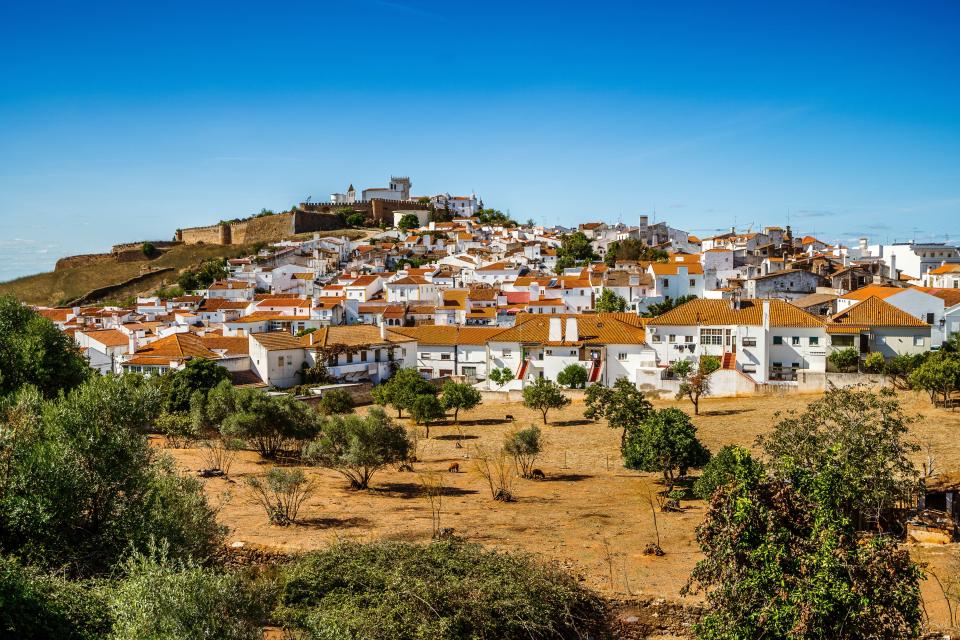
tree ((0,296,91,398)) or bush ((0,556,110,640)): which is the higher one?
tree ((0,296,91,398))

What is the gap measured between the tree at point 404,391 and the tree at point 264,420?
286 inches

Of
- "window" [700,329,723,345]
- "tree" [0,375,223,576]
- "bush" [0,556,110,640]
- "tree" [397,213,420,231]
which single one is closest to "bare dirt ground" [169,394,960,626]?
"tree" [0,375,223,576]

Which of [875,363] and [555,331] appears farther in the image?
[555,331]

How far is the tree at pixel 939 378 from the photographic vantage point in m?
28.3

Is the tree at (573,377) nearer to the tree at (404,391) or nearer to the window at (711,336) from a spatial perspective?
the window at (711,336)

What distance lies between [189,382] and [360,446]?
16140 millimetres

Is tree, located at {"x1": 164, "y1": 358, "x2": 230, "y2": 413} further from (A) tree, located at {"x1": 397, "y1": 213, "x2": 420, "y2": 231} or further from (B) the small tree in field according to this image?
(A) tree, located at {"x1": 397, "y1": 213, "x2": 420, "y2": 231}

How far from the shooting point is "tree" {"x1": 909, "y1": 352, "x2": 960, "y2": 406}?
2830 cm

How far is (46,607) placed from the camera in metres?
9.54

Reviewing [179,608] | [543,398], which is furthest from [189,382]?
[179,608]

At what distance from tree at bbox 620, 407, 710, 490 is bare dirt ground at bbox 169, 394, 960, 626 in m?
1.05

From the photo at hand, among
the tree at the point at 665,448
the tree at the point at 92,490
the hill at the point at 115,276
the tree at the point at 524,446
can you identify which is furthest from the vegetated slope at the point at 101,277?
the tree at the point at 92,490

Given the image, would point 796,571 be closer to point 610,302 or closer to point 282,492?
point 282,492

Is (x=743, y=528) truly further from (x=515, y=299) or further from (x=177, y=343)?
(x=515, y=299)
